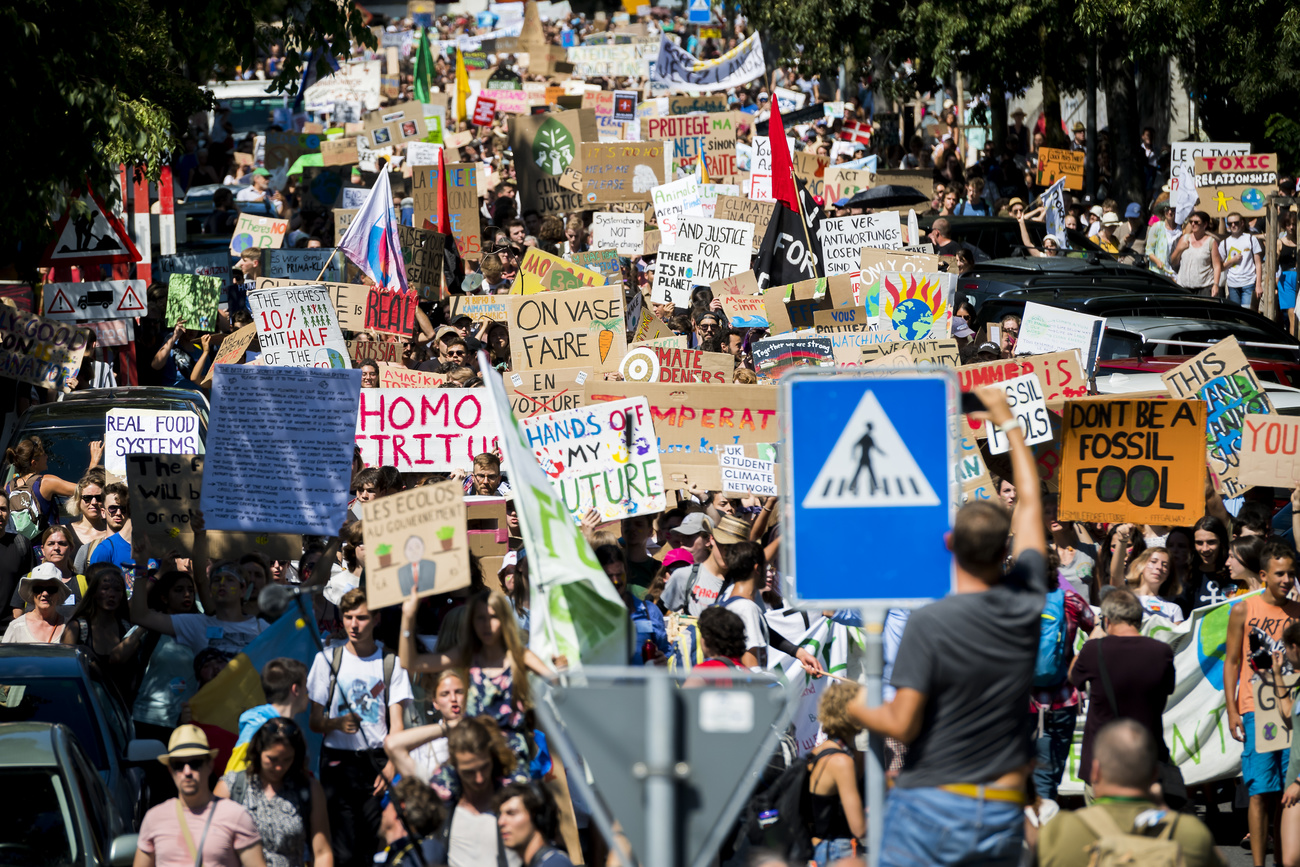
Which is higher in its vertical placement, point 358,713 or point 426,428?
point 426,428

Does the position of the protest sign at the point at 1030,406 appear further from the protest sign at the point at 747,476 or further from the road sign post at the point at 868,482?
the road sign post at the point at 868,482

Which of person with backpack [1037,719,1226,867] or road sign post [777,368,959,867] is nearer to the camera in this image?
road sign post [777,368,959,867]

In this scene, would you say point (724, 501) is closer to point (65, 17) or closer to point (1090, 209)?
point (65, 17)

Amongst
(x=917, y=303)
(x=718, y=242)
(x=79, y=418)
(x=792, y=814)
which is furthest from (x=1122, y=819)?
(x=718, y=242)

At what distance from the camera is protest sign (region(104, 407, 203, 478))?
11.2 metres

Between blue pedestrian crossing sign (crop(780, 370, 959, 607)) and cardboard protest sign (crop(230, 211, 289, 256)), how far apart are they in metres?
17.5

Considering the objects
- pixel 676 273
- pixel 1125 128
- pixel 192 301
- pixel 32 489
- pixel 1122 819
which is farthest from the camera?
pixel 1125 128

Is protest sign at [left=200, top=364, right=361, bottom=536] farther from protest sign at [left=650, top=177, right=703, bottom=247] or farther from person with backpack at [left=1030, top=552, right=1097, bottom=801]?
protest sign at [left=650, top=177, right=703, bottom=247]

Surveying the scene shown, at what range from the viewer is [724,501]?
9828 millimetres

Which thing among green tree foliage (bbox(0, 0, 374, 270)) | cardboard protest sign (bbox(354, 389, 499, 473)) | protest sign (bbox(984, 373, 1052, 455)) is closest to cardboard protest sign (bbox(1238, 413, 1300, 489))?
protest sign (bbox(984, 373, 1052, 455))

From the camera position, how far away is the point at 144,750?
253 inches

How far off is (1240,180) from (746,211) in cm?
717

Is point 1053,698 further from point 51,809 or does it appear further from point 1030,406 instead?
point 51,809

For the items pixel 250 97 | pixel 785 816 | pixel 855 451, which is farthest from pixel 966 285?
pixel 250 97
